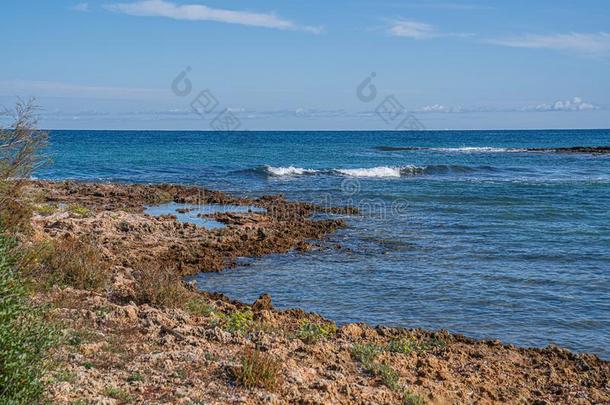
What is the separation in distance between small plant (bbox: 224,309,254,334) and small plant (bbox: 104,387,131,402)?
2.60m

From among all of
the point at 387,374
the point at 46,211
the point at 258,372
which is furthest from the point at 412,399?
the point at 46,211

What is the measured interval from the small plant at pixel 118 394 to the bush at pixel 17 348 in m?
0.87

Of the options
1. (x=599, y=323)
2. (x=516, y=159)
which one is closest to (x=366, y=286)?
(x=599, y=323)

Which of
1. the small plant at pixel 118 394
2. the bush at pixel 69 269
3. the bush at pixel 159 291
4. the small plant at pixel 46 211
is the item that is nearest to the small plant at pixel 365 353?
the bush at pixel 159 291

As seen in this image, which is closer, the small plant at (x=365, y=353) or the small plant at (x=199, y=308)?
the small plant at (x=365, y=353)

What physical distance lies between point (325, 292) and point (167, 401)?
7311mm

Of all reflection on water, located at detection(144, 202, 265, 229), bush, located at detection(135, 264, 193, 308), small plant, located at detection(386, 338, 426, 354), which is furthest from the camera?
reflection on water, located at detection(144, 202, 265, 229)

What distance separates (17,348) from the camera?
17.7ft

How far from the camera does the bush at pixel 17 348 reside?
17.4 ft

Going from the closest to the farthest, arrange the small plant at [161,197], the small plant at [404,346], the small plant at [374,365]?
the small plant at [374,365] < the small plant at [404,346] < the small plant at [161,197]

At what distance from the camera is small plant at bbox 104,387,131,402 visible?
6562 mm

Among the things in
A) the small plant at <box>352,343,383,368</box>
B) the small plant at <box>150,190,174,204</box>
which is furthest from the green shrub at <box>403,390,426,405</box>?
the small plant at <box>150,190,174,204</box>

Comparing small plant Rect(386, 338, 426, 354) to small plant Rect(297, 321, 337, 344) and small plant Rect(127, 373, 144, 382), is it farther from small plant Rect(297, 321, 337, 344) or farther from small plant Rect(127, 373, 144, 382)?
small plant Rect(127, 373, 144, 382)

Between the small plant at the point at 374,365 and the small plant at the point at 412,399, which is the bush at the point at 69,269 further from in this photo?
the small plant at the point at 412,399
